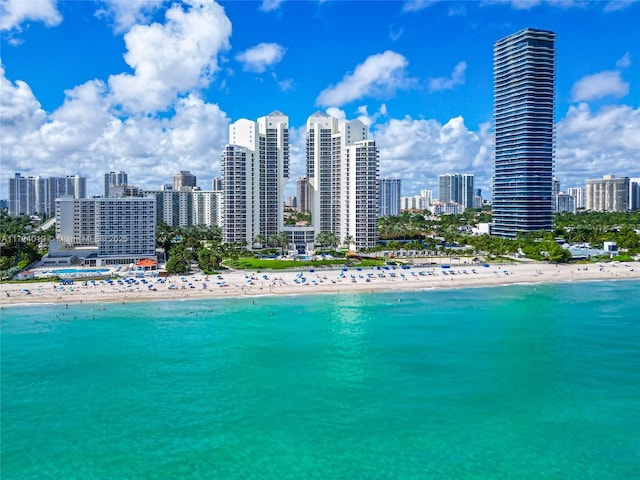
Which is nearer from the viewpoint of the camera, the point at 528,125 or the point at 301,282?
the point at 301,282

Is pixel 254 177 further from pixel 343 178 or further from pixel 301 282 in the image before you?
pixel 301 282

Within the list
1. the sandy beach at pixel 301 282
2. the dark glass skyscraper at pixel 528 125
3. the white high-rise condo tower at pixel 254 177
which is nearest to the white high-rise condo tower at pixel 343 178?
the white high-rise condo tower at pixel 254 177

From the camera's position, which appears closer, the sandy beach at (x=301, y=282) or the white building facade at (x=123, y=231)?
the sandy beach at (x=301, y=282)

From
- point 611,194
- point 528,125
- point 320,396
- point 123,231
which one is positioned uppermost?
point 528,125

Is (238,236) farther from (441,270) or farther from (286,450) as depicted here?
(286,450)

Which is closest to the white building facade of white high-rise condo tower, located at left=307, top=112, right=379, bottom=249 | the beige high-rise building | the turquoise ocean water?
the turquoise ocean water

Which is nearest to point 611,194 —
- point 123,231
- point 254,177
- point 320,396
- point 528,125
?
point 528,125

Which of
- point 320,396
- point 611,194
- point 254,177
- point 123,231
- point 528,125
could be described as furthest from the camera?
point 611,194

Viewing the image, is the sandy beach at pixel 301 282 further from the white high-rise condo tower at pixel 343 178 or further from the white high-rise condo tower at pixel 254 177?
the white high-rise condo tower at pixel 254 177
